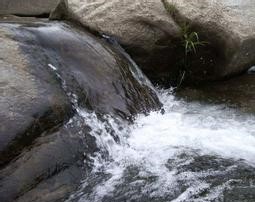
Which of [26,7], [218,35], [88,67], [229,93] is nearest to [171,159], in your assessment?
[88,67]

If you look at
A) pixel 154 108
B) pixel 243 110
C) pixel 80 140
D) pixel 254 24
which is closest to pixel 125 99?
pixel 154 108

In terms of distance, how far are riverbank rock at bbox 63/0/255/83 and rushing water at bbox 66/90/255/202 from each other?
143 centimetres

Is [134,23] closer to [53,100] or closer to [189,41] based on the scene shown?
[189,41]

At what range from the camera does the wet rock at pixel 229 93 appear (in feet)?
22.1

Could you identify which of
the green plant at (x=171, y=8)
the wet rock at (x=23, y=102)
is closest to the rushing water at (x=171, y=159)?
the wet rock at (x=23, y=102)

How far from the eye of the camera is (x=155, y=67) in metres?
7.42

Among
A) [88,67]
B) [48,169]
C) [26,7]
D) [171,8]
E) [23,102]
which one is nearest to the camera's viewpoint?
[48,169]

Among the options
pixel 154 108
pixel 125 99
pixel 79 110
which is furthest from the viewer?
pixel 154 108

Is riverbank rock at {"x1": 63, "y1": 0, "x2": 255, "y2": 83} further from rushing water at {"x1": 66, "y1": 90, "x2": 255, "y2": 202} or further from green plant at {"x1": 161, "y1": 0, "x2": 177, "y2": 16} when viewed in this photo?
rushing water at {"x1": 66, "y1": 90, "x2": 255, "y2": 202}

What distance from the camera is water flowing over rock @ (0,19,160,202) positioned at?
4102 mm

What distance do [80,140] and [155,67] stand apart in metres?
3.02

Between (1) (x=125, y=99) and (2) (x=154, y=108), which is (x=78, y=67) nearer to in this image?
(1) (x=125, y=99)

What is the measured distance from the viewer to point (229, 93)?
7.24 metres

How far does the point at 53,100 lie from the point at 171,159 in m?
1.30
